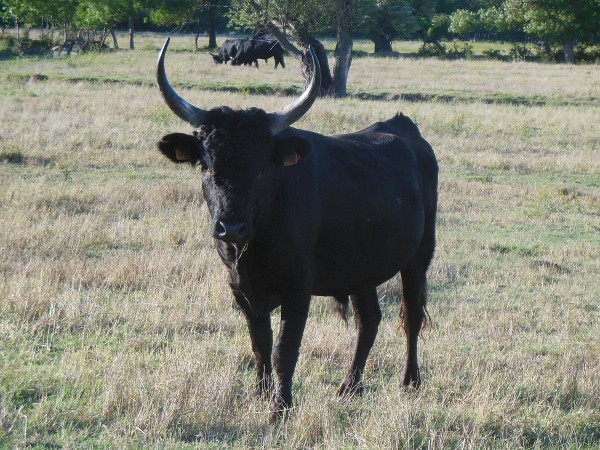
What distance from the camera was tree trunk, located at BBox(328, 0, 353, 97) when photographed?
34.8 m

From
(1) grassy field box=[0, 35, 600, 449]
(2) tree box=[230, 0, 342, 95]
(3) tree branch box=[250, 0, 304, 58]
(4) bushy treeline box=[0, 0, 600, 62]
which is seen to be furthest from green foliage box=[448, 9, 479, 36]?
(1) grassy field box=[0, 35, 600, 449]

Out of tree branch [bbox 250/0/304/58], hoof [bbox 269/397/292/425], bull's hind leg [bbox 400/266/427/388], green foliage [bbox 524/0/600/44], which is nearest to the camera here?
hoof [bbox 269/397/292/425]

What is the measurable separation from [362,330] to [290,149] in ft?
5.79

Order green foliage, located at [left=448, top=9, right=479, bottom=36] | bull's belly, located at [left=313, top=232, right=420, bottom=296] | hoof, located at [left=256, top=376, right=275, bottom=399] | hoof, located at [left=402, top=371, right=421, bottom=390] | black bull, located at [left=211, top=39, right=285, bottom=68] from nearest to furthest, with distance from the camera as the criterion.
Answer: hoof, located at [left=256, top=376, right=275, bottom=399], bull's belly, located at [left=313, top=232, right=420, bottom=296], hoof, located at [left=402, top=371, right=421, bottom=390], black bull, located at [left=211, top=39, right=285, bottom=68], green foliage, located at [left=448, top=9, right=479, bottom=36]

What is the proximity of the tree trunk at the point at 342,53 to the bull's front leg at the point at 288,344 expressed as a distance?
2879 cm

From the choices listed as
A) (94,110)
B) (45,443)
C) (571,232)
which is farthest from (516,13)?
(45,443)

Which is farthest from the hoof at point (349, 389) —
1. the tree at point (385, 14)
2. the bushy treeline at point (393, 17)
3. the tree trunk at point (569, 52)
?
the tree trunk at point (569, 52)

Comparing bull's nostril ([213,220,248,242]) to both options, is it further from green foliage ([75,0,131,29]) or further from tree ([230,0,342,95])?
green foliage ([75,0,131,29])

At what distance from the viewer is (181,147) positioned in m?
5.67

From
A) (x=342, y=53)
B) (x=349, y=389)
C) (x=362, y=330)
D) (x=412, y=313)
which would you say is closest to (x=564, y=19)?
(x=342, y=53)

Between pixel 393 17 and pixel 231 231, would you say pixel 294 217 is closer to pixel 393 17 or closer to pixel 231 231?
pixel 231 231

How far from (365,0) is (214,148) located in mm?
32789

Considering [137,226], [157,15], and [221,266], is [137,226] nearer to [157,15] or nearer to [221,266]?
[221,266]

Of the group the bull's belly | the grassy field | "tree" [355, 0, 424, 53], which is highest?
"tree" [355, 0, 424, 53]
